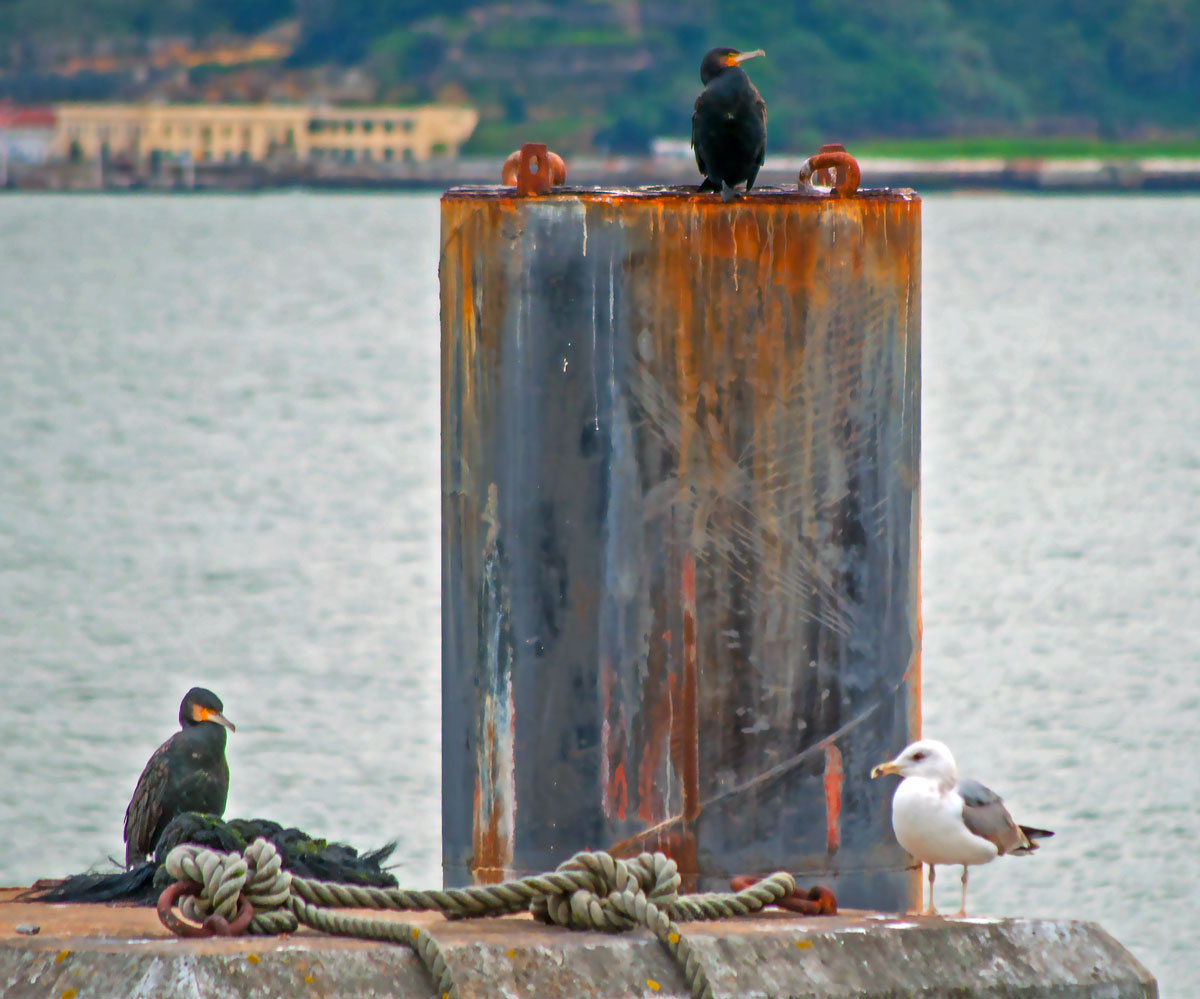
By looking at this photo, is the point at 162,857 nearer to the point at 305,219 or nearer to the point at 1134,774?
the point at 1134,774

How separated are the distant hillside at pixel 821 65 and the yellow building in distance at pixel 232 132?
309 cm

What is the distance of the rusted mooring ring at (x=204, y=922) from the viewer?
408 cm

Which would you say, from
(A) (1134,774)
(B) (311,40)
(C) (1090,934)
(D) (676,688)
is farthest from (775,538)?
(B) (311,40)

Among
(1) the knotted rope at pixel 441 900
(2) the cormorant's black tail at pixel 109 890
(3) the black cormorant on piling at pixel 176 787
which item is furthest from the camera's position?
(3) the black cormorant on piling at pixel 176 787

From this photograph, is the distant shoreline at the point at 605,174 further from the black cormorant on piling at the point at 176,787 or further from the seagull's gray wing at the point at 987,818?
the seagull's gray wing at the point at 987,818

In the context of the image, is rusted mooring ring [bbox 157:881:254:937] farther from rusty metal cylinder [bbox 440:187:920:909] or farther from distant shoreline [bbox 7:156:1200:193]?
distant shoreline [bbox 7:156:1200:193]

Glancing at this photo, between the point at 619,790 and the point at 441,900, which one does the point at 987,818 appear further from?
the point at 441,900

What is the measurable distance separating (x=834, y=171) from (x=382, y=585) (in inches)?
663

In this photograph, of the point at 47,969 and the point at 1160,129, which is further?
the point at 1160,129

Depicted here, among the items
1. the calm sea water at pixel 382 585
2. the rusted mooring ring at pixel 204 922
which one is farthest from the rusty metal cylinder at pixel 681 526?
the calm sea water at pixel 382 585

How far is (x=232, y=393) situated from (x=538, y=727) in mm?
39072

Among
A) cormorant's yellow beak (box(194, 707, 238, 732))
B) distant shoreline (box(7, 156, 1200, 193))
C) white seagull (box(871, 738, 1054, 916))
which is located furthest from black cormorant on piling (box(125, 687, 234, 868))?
distant shoreline (box(7, 156, 1200, 193))

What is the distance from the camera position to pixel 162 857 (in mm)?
4754

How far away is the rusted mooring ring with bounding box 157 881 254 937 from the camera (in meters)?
4.08
